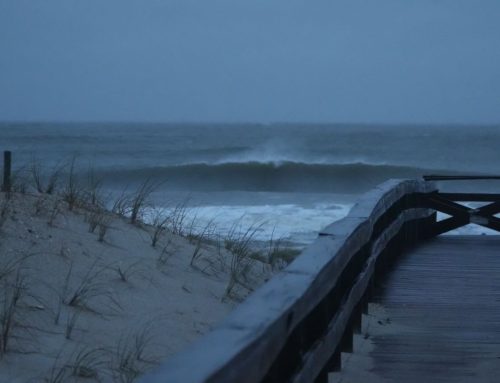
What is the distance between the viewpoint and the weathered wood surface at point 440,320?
5.10 metres

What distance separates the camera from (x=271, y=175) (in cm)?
4303

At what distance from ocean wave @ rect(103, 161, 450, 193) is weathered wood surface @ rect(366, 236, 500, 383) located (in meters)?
28.9

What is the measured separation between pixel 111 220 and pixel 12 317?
3.23 m

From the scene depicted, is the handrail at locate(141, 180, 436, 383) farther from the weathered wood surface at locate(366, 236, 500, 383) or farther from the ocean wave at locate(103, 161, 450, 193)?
the ocean wave at locate(103, 161, 450, 193)

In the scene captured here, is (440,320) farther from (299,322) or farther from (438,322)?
(299,322)

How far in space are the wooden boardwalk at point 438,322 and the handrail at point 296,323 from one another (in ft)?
1.33

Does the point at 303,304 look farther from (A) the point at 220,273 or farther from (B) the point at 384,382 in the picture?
(A) the point at 220,273

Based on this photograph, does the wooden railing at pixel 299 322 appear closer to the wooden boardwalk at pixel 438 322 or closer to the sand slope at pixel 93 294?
the wooden boardwalk at pixel 438 322

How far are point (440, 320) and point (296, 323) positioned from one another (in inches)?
144

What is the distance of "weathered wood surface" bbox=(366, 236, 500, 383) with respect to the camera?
5102 mm

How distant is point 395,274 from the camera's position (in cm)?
843

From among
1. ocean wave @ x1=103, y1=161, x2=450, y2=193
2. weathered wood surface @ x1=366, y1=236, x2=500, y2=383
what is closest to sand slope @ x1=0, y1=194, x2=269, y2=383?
weathered wood surface @ x1=366, y1=236, x2=500, y2=383

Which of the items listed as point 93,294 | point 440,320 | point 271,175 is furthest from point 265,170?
point 93,294

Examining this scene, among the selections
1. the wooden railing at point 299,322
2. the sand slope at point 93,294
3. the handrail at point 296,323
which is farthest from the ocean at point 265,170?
the handrail at point 296,323
